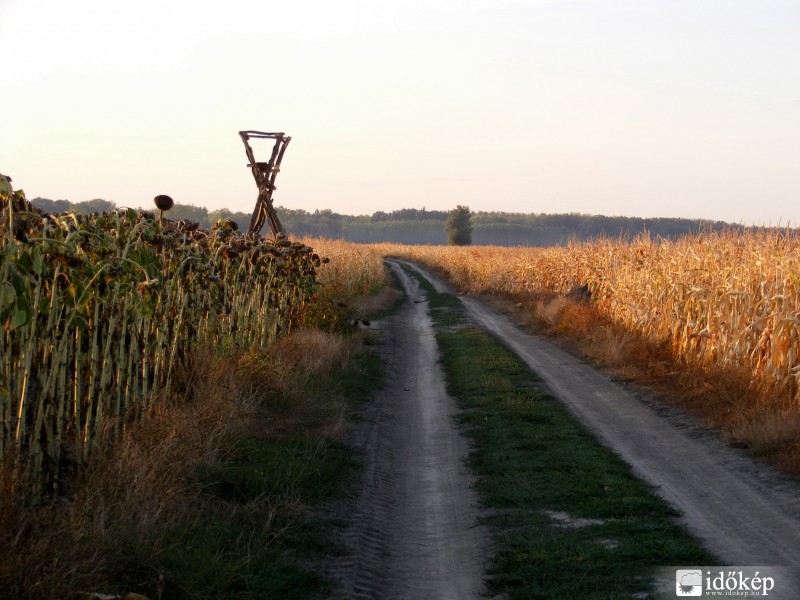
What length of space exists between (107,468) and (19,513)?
123cm

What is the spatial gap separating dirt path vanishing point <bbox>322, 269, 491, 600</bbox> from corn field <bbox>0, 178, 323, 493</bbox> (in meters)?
2.22

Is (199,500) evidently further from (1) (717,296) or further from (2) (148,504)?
(1) (717,296)

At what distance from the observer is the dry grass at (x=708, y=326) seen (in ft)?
36.0

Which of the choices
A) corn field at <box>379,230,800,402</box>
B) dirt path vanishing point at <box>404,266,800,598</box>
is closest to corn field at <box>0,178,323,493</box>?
dirt path vanishing point at <box>404,266,800,598</box>

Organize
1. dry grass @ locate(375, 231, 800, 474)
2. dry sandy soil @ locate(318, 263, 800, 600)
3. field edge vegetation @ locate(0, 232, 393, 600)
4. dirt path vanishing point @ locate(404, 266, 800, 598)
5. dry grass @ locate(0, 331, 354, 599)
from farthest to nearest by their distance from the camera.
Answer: dry grass @ locate(375, 231, 800, 474) → dirt path vanishing point @ locate(404, 266, 800, 598) → dry sandy soil @ locate(318, 263, 800, 600) → field edge vegetation @ locate(0, 232, 393, 600) → dry grass @ locate(0, 331, 354, 599)

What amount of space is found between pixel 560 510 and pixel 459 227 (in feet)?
392

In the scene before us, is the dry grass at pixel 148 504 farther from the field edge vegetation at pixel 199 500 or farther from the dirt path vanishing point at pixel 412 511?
the dirt path vanishing point at pixel 412 511

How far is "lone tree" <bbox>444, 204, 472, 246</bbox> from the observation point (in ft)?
409

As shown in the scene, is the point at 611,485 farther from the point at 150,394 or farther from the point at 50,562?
the point at 50,562

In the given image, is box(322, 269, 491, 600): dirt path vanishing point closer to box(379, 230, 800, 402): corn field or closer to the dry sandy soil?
the dry sandy soil

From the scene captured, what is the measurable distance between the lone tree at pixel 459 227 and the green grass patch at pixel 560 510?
369 ft

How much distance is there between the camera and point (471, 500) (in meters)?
8.02

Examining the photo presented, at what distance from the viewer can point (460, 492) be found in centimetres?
832

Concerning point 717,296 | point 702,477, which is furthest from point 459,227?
point 702,477
